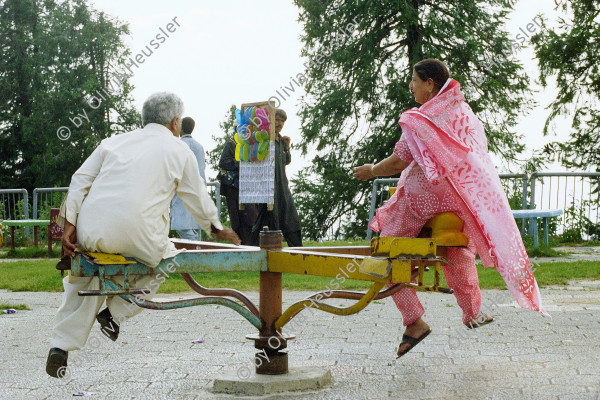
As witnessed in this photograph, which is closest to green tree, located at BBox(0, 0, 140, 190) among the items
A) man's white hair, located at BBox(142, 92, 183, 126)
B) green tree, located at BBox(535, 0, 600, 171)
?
green tree, located at BBox(535, 0, 600, 171)

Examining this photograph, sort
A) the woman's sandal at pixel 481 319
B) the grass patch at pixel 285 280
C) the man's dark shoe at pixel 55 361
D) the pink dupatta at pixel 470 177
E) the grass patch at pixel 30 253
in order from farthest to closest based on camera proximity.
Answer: the grass patch at pixel 30 253, the grass patch at pixel 285 280, the woman's sandal at pixel 481 319, the pink dupatta at pixel 470 177, the man's dark shoe at pixel 55 361

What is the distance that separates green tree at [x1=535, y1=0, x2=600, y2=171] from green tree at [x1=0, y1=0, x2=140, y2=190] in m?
21.6

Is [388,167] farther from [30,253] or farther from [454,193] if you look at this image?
[30,253]

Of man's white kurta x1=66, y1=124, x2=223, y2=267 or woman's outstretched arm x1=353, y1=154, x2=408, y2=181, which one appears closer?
man's white kurta x1=66, y1=124, x2=223, y2=267

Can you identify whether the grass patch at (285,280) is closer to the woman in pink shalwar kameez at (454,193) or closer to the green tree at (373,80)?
the woman in pink shalwar kameez at (454,193)

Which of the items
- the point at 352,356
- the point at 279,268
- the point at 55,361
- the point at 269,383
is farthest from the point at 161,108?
the point at 352,356

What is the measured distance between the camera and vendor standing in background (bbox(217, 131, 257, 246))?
1161 cm

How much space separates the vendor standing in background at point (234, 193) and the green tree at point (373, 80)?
1708cm

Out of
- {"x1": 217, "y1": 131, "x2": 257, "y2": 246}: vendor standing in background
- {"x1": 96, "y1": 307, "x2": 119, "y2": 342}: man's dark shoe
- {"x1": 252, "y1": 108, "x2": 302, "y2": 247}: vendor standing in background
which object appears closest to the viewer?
{"x1": 96, "y1": 307, "x2": 119, "y2": 342}: man's dark shoe

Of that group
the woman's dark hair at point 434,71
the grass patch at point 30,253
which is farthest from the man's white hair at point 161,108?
the grass patch at point 30,253

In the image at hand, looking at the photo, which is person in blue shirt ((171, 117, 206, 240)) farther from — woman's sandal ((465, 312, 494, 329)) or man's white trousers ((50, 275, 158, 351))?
woman's sandal ((465, 312, 494, 329))

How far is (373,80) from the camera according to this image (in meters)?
29.9

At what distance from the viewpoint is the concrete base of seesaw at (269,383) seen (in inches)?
196

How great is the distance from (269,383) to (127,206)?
4.38ft
